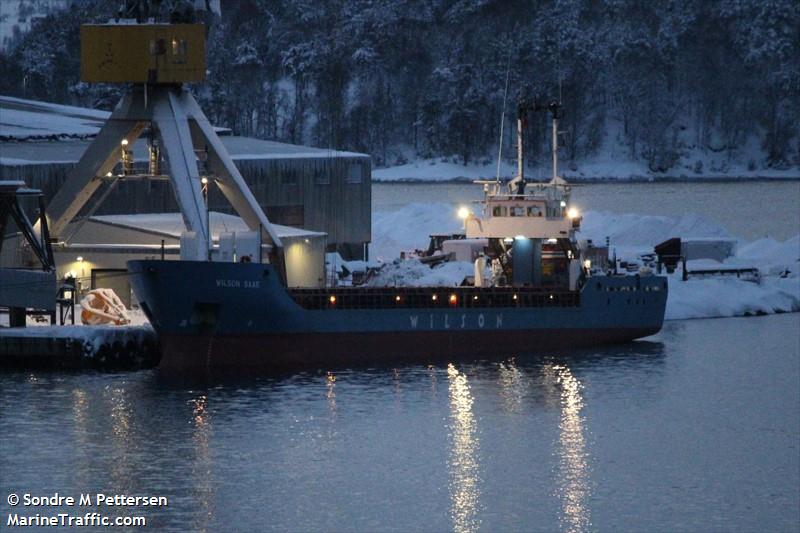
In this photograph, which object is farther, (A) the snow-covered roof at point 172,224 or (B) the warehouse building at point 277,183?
(B) the warehouse building at point 277,183

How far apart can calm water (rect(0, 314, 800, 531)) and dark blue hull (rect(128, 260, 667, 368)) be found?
1903mm

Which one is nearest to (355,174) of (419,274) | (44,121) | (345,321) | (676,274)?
(419,274)

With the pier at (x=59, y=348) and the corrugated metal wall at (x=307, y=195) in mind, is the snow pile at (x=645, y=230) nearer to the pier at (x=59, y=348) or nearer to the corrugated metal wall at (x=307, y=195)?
the corrugated metal wall at (x=307, y=195)

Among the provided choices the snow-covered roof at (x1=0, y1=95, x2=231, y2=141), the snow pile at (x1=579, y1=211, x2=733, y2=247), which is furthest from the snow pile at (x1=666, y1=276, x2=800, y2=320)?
the snow-covered roof at (x1=0, y1=95, x2=231, y2=141)

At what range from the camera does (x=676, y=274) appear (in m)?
81.1

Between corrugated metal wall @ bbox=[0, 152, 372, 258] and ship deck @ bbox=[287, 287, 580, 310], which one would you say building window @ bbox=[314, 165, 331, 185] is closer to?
corrugated metal wall @ bbox=[0, 152, 372, 258]

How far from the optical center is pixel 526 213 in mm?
67312

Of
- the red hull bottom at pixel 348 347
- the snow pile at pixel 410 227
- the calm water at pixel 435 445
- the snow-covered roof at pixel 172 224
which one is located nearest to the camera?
the calm water at pixel 435 445

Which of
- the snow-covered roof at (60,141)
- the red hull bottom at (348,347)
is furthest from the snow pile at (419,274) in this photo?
the red hull bottom at (348,347)

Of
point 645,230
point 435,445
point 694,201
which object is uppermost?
point 694,201

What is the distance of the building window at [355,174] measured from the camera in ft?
270

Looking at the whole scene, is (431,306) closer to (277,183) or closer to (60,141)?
(277,183)

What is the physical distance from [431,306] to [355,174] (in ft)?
70.3

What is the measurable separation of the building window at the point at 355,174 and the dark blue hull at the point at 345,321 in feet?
63.0
